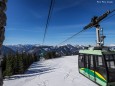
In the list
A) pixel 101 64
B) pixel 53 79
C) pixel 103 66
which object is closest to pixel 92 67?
pixel 101 64

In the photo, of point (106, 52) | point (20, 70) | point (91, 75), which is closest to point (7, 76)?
point (20, 70)

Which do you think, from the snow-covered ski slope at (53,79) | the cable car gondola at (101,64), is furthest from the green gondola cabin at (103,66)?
the snow-covered ski slope at (53,79)

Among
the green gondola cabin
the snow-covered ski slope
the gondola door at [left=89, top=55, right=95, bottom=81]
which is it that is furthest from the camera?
the snow-covered ski slope

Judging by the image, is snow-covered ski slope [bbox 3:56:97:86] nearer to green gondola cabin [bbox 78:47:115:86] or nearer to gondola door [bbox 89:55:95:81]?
gondola door [bbox 89:55:95:81]

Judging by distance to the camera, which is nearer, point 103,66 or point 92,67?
point 103,66

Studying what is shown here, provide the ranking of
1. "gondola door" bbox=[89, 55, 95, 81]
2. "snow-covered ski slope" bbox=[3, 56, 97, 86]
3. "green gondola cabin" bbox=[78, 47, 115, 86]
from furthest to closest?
"snow-covered ski slope" bbox=[3, 56, 97, 86], "gondola door" bbox=[89, 55, 95, 81], "green gondola cabin" bbox=[78, 47, 115, 86]

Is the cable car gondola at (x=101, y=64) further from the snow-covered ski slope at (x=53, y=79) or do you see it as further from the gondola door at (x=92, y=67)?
the snow-covered ski slope at (x=53, y=79)

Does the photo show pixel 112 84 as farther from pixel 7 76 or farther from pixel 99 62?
pixel 7 76

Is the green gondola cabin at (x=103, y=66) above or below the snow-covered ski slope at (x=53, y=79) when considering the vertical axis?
above

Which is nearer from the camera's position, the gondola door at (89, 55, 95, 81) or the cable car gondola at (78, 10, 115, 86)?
the cable car gondola at (78, 10, 115, 86)

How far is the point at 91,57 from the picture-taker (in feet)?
41.0

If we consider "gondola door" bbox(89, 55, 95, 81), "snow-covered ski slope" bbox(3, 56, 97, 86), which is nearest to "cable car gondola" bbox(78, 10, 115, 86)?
"gondola door" bbox(89, 55, 95, 81)

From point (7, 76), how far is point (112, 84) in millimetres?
31951

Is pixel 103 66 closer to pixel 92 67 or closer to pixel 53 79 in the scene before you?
pixel 92 67
